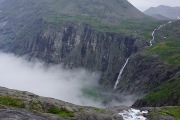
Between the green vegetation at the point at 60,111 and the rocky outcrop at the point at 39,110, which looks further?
the green vegetation at the point at 60,111

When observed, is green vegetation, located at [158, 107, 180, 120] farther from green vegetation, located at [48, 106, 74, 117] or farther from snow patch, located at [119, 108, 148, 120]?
green vegetation, located at [48, 106, 74, 117]

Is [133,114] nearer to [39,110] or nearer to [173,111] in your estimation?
[173,111]

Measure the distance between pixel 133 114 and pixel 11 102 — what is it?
52.6 m

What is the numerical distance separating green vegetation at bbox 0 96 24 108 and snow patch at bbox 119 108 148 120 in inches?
1689

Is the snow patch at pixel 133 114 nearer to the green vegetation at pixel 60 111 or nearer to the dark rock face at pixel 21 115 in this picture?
the green vegetation at pixel 60 111

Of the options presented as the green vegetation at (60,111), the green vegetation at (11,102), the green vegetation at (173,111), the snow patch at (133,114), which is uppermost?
the green vegetation at (11,102)

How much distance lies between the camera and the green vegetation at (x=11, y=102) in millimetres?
104438

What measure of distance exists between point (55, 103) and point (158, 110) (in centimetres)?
5054

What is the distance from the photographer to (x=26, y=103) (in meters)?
108

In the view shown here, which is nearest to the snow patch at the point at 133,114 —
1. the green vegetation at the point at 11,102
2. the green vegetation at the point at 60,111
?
the green vegetation at the point at 60,111

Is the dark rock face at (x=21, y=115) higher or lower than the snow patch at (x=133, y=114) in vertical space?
higher

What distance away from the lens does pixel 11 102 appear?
10588 centimetres

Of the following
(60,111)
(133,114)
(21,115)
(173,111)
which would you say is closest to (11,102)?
(21,115)

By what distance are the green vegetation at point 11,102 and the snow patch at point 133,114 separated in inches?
1689
